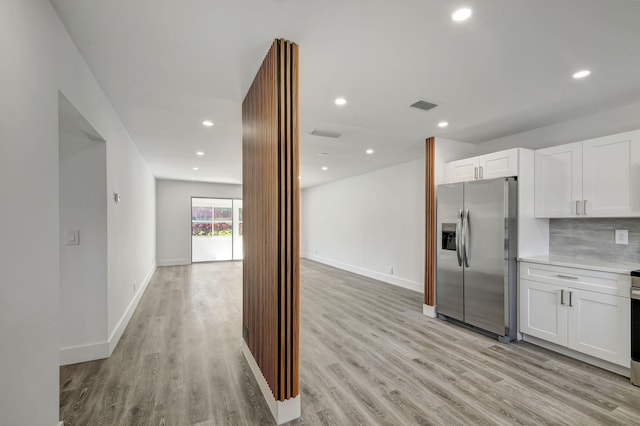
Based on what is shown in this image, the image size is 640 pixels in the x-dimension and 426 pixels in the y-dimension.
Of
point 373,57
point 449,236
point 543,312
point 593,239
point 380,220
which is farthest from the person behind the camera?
point 380,220

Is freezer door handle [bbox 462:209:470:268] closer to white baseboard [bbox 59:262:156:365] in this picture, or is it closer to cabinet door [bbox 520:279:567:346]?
cabinet door [bbox 520:279:567:346]

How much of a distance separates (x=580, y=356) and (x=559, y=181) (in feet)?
6.26

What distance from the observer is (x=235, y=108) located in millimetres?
3188

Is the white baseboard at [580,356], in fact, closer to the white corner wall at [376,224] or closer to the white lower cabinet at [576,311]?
the white lower cabinet at [576,311]

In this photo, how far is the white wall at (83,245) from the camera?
275 centimetres

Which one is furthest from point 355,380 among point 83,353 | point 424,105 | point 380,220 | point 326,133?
point 380,220

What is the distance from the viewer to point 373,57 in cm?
218

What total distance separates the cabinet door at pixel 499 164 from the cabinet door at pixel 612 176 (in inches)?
25.1

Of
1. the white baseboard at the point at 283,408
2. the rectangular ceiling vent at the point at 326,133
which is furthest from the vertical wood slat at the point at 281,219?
the rectangular ceiling vent at the point at 326,133

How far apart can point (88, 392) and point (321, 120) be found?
3.46m

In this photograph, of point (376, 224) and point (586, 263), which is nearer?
point (586, 263)

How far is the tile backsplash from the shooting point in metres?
3.03

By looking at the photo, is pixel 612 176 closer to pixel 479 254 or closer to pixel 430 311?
pixel 479 254

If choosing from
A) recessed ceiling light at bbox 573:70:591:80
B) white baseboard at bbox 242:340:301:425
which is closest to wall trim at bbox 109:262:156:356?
white baseboard at bbox 242:340:301:425
